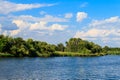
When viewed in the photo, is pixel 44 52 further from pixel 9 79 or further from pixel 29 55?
pixel 9 79

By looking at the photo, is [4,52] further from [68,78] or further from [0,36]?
[68,78]

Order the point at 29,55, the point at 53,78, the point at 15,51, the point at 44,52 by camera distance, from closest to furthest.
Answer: the point at 53,78 → the point at 15,51 → the point at 29,55 → the point at 44,52

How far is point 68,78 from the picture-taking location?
61125mm

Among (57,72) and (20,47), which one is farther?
(20,47)

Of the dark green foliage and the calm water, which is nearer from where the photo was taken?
the calm water

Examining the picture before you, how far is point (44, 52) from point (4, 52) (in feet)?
112

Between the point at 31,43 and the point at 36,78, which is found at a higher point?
the point at 31,43

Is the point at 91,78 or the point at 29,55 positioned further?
the point at 29,55

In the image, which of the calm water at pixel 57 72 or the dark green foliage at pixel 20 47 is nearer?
the calm water at pixel 57 72

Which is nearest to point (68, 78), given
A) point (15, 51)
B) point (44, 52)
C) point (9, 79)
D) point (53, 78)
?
point (53, 78)

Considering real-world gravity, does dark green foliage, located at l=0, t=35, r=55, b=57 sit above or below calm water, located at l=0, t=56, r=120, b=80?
above

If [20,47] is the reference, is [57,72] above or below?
below

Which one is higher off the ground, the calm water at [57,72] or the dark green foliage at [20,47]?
the dark green foliage at [20,47]

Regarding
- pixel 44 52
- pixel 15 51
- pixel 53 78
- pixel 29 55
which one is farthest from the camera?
pixel 44 52
